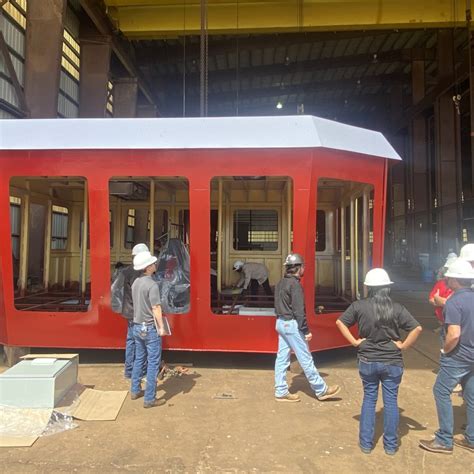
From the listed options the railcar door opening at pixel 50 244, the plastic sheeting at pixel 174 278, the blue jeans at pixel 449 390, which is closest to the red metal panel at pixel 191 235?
the plastic sheeting at pixel 174 278

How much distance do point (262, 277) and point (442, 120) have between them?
12.7 m

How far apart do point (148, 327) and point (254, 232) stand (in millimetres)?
4281

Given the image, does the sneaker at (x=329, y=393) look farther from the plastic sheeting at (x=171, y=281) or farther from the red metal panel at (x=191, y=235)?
the plastic sheeting at (x=171, y=281)

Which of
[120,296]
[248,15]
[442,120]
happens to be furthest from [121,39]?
[442,120]

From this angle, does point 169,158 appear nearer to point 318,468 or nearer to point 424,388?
point 318,468

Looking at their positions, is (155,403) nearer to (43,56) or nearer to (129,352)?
(129,352)

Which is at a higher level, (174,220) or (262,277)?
(174,220)

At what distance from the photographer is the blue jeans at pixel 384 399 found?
11.0 ft

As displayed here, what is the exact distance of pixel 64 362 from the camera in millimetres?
4574

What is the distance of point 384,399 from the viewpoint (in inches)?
136

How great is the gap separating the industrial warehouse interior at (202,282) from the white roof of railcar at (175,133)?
0.02 meters

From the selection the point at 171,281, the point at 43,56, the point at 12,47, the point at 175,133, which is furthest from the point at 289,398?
the point at 12,47

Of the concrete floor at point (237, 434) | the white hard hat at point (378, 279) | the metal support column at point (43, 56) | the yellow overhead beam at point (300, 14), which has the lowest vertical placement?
the concrete floor at point (237, 434)

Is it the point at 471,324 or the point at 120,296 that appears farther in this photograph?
the point at 120,296
